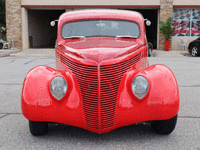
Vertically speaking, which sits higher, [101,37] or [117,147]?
[101,37]

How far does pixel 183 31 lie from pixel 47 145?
66.7 ft

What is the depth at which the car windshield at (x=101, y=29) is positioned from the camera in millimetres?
4574

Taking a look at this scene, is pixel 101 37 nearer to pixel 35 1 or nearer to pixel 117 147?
pixel 117 147

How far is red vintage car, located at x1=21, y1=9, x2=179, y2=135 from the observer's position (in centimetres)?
336

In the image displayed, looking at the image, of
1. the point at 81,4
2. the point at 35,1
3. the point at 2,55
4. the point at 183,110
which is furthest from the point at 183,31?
the point at 183,110

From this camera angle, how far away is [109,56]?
3500 mm

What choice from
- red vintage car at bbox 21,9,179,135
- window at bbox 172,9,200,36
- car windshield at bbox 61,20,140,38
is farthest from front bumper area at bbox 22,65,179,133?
window at bbox 172,9,200,36

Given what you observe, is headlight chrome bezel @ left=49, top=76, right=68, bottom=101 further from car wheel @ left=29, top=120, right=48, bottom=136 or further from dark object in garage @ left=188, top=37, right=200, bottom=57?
dark object in garage @ left=188, top=37, right=200, bottom=57

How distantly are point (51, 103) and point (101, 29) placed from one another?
176 centimetres

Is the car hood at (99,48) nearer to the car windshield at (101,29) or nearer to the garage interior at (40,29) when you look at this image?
the car windshield at (101,29)

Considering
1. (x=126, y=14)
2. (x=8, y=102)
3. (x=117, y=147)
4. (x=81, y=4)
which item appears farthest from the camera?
(x=81, y=4)

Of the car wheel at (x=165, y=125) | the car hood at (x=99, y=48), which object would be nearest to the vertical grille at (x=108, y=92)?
the car hood at (x=99, y=48)

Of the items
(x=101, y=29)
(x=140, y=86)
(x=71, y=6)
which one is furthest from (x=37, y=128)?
(x=71, y=6)

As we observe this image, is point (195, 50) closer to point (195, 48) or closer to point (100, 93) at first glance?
point (195, 48)
